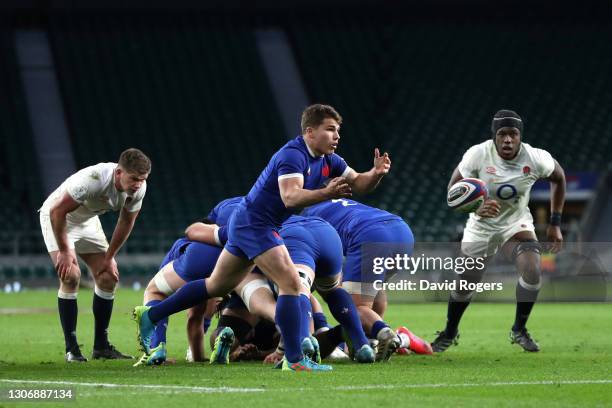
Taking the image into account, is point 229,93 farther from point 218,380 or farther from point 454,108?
point 218,380

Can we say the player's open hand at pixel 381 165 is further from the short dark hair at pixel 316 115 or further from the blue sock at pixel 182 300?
the blue sock at pixel 182 300

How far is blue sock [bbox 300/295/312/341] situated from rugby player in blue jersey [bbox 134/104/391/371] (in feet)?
0.06

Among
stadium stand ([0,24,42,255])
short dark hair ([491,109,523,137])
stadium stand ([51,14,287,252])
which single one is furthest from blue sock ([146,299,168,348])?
stadium stand ([51,14,287,252])

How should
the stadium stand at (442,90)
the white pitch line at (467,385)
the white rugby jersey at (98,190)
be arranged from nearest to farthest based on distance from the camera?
the white pitch line at (467,385), the white rugby jersey at (98,190), the stadium stand at (442,90)

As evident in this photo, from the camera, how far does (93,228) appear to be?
10.2 metres

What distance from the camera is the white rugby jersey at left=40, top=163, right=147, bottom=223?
9.45 meters

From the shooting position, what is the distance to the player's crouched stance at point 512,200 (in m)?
10.7

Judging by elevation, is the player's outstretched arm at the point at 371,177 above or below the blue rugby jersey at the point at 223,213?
below

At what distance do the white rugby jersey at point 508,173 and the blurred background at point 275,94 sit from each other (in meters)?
14.0

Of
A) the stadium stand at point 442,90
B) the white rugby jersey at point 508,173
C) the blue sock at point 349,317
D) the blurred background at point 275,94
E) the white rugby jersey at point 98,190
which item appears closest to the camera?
the blue sock at point 349,317

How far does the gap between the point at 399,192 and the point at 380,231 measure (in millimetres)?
18179

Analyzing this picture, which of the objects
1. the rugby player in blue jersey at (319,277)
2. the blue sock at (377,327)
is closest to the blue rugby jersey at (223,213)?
the rugby player in blue jersey at (319,277)

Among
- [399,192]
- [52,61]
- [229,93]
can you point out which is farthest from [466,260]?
[52,61]

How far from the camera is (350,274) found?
9297mm
